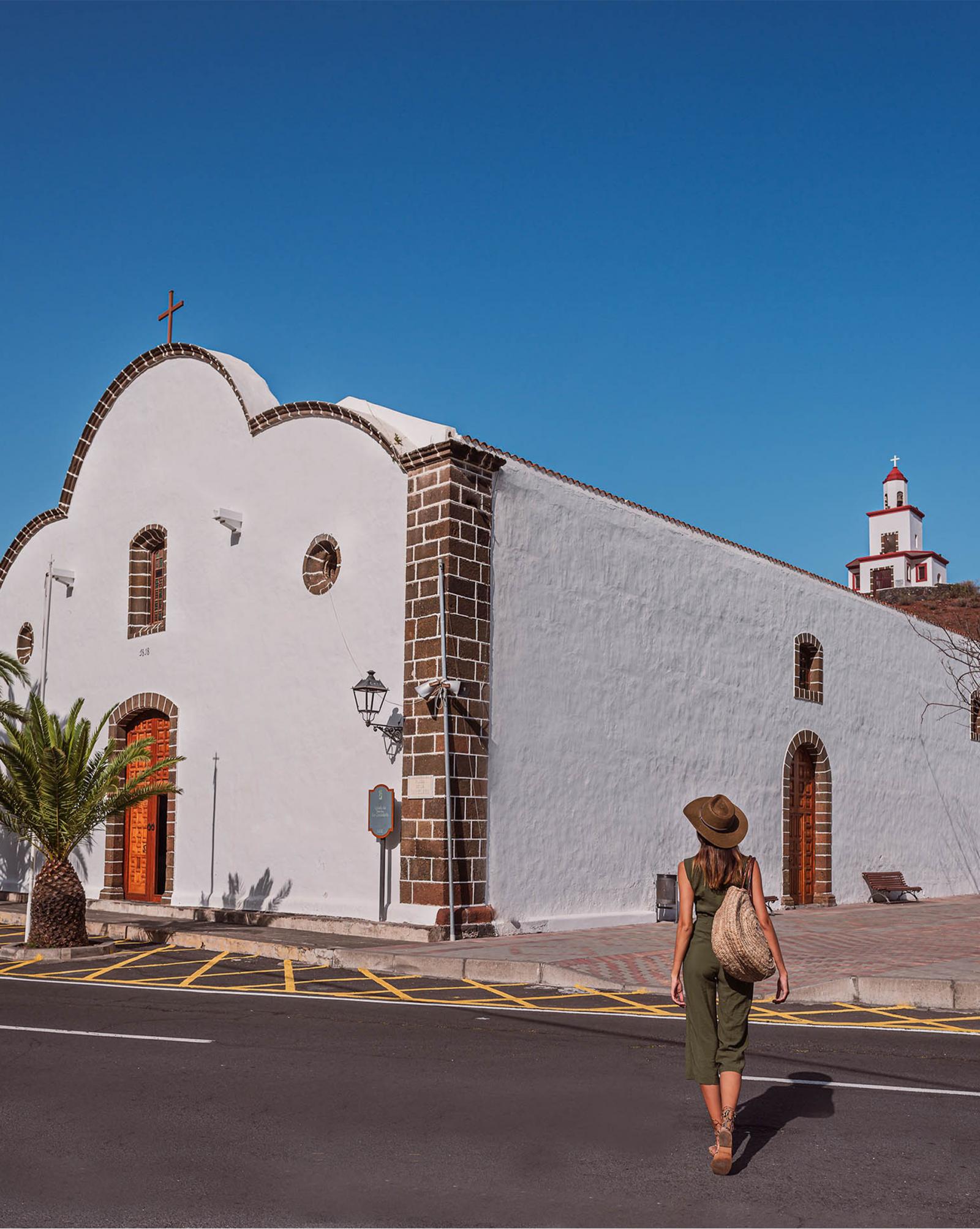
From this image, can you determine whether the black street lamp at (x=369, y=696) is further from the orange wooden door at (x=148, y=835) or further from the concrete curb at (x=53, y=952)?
the orange wooden door at (x=148, y=835)

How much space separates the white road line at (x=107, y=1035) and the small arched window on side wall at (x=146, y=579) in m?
11.1

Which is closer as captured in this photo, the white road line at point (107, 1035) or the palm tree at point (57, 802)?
the white road line at point (107, 1035)

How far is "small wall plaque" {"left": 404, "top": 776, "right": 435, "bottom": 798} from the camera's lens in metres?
13.7

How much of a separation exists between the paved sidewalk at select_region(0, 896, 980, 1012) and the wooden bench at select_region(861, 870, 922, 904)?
522cm

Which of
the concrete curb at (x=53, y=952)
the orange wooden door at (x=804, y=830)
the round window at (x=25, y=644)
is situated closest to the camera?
the concrete curb at (x=53, y=952)

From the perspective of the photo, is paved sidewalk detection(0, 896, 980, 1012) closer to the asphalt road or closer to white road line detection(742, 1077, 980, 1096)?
the asphalt road

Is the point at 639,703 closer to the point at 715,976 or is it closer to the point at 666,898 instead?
the point at 666,898

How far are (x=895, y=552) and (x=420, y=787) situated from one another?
265 feet

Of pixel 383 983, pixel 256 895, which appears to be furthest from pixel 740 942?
pixel 256 895

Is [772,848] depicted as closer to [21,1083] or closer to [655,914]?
[655,914]

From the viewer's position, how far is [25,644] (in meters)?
21.7

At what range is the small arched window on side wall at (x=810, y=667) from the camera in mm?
20922

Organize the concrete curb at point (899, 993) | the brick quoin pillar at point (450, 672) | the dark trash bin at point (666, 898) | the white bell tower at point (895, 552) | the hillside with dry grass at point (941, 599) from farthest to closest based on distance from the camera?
the white bell tower at point (895, 552), the hillside with dry grass at point (941, 599), the dark trash bin at point (666, 898), the brick quoin pillar at point (450, 672), the concrete curb at point (899, 993)

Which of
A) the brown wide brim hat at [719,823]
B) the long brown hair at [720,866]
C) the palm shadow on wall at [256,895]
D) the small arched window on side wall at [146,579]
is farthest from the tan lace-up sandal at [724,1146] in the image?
the small arched window on side wall at [146,579]
